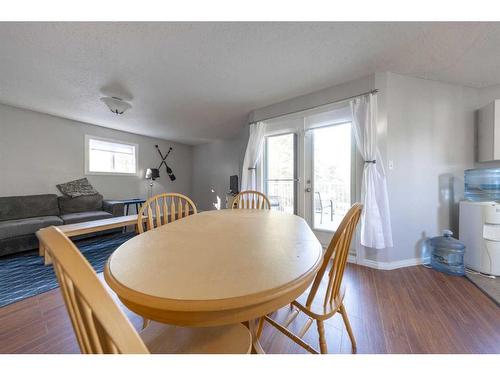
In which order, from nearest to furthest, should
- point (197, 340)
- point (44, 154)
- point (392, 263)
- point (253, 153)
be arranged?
point (197, 340), point (392, 263), point (253, 153), point (44, 154)

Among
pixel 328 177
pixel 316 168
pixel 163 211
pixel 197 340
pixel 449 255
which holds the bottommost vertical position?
Answer: pixel 449 255

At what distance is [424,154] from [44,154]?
234 inches

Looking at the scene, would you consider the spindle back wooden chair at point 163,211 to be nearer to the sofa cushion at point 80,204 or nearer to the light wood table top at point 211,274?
the light wood table top at point 211,274

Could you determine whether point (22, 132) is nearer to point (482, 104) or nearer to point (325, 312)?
point (325, 312)

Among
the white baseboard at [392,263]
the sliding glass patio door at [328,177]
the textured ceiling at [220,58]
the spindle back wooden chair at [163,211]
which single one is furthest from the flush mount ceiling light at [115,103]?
the white baseboard at [392,263]

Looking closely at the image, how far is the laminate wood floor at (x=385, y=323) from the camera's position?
1.21 m

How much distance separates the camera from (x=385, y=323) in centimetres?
140

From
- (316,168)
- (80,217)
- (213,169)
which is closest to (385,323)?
(316,168)

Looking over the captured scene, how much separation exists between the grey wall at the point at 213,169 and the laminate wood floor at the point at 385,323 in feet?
13.8

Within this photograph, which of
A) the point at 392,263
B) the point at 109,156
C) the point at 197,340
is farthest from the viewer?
the point at 109,156

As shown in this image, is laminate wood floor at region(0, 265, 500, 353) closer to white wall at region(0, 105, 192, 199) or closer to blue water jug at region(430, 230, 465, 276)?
blue water jug at region(430, 230, 465, 276)

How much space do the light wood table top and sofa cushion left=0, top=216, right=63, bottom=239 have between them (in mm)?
2986

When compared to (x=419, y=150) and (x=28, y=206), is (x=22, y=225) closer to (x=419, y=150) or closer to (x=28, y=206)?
(x=28, y=206)

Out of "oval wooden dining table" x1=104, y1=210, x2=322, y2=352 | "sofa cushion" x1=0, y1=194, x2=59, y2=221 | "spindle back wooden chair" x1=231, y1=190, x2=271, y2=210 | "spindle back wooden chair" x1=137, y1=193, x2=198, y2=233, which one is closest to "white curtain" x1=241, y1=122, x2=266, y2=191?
"spindle back wooden chair" x1=231, y1=190, x2=271, y2=210
